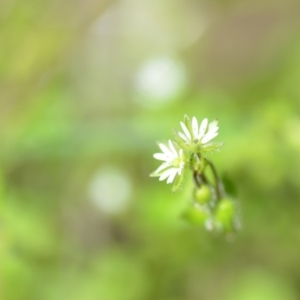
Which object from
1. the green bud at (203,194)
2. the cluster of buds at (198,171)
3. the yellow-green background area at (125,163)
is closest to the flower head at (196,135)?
the cluster of buds at (198,171)

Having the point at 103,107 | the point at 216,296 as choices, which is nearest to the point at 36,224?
the point at 103,107

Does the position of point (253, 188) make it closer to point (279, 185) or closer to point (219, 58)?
point (279, 185)

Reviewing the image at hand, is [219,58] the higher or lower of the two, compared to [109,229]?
higher

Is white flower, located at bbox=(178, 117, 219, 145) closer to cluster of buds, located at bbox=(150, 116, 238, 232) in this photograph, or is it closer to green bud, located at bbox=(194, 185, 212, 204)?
cluster of buds, located at bbox=(150, 116, 238, 232)

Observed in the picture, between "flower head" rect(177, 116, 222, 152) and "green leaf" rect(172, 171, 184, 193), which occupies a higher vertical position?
"flower head" rect(177, 116, 222, 152)

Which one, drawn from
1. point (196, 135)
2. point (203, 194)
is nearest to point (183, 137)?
point (196, 135)

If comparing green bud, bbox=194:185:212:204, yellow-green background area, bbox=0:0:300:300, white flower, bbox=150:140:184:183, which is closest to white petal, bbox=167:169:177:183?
white flower, bbox=150:140:184:183

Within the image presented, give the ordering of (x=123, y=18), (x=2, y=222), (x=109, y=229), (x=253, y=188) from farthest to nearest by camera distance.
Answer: (x=123, y=18)
(x=109, y=229)
(x=253, y=188)
(x=2, y=222)
